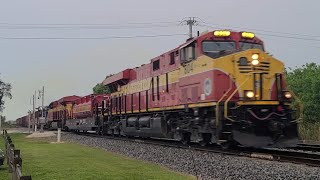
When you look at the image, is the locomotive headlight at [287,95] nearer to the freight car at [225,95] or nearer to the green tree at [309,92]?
the freight car at [225,95]

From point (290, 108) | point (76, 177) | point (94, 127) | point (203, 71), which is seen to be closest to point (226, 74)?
point (203, 71)

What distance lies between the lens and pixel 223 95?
15.6 meters

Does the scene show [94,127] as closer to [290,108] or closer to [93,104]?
[93,104]

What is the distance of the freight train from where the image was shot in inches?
598

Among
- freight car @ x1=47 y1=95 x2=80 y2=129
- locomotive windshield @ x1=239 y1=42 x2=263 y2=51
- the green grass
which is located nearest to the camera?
locomotive windshield @ x1=239 y1=42 x2=263 y2=51

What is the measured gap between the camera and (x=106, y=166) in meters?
12.7

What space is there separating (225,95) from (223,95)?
0.08 m

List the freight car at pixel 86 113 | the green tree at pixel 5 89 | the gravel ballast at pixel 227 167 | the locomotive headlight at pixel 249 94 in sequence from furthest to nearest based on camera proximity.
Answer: the green tree at pixel 5 89 → the freight car at pixel 86 113 → the locomotive headlight at pixel 249 94 → the gravel ballast at pixel 227 167

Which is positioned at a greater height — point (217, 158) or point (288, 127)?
point (288, 127)

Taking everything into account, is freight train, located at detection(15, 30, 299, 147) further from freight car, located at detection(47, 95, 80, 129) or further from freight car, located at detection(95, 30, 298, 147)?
freight car, located at detection(47, 95, 80, 129)

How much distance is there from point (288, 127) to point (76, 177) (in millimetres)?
8274

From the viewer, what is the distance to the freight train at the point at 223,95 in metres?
15.2

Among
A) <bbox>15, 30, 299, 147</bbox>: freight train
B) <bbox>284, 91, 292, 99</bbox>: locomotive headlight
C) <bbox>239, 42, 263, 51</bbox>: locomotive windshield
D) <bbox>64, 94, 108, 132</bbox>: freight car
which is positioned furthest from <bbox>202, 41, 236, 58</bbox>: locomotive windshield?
<bbox>64, 94, 108, 132</bbox>: freight car

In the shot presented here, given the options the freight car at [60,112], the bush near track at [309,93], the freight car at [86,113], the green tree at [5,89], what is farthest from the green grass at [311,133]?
the green tree at [5,89]
